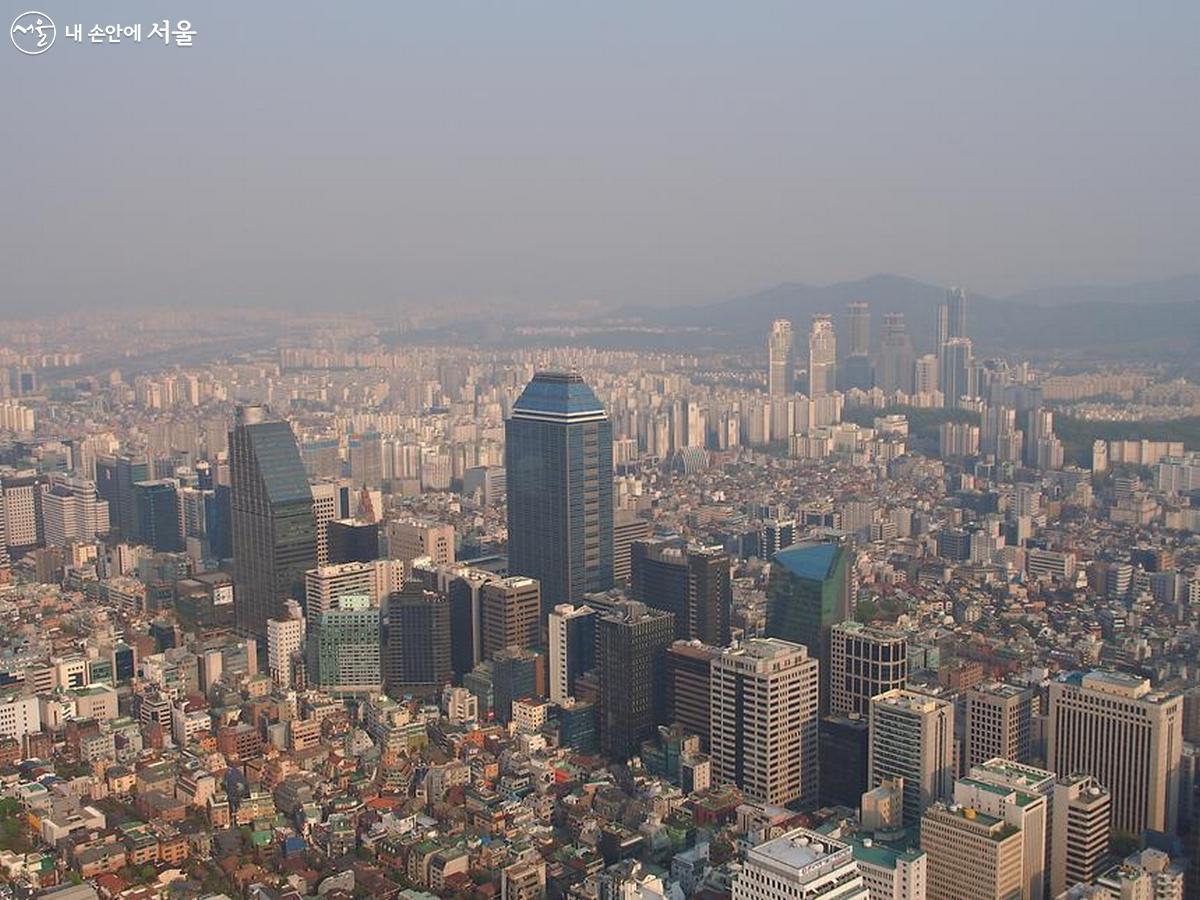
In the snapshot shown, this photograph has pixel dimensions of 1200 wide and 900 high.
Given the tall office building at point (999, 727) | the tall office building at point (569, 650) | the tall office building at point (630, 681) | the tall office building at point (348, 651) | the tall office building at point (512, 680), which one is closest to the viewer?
the tall office building at point (999, 727)

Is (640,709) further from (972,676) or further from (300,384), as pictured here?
(300,384)

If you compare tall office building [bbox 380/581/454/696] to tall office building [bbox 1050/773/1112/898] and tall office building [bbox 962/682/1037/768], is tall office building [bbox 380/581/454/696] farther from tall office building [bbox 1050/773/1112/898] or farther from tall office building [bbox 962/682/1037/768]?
tall office building [bbox 1050/773/1112/898]

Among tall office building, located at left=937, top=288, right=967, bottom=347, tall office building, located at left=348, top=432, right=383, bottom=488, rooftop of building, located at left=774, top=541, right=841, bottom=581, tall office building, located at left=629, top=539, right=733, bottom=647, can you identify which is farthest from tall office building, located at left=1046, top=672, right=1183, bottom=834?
tall office building, located at left=348, top=432, right=383, bottom=488

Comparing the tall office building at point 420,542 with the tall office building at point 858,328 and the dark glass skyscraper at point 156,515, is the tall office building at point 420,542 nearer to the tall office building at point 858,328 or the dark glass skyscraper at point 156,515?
the dark glass skyscraper at point 156,515

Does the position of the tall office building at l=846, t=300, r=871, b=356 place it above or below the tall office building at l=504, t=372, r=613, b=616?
above

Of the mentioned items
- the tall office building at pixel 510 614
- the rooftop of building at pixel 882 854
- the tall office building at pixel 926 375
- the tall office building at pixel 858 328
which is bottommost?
the rooftop of building at pixel 882 854

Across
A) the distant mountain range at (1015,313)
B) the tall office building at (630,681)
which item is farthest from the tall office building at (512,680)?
the distant mountain range at (1015,313)

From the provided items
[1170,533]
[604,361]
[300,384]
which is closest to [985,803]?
[1170,533]
